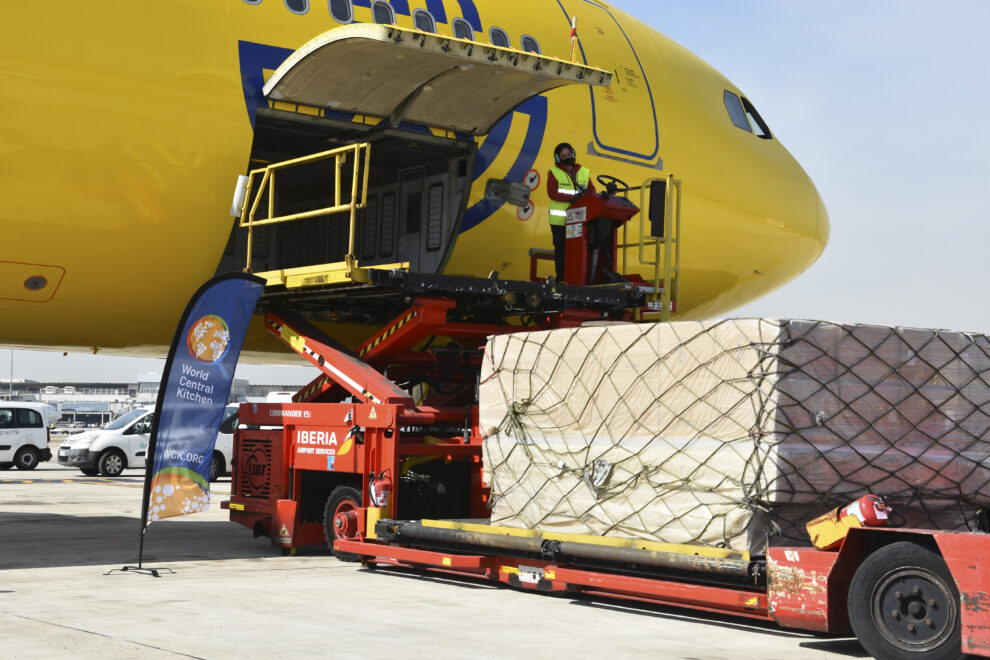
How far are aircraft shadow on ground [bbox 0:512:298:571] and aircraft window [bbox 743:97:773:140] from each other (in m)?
9.54

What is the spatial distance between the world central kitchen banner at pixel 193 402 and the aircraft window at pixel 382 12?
367 centimetres

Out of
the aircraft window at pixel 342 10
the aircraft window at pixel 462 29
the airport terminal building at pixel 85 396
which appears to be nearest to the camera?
the aircraft window at pixel 342 10

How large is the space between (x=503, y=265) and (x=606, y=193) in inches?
60.8

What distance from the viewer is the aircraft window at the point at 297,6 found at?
1249cm

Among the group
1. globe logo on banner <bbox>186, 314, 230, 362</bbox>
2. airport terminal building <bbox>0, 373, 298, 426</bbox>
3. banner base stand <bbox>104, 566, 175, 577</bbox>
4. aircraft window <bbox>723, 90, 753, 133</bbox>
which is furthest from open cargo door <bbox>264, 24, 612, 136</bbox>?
airport terminal building <bbox>0, 373, 298, 426</bbox>

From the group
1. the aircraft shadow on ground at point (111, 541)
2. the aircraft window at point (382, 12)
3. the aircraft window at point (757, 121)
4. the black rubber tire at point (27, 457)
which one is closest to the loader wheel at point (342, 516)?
the aircraft shadow on ground at point (111, 541)

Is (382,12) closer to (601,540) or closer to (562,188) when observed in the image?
(562,188)

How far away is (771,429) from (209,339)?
545 cm

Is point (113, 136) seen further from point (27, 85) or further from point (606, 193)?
point (606, 193)

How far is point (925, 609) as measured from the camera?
7055 mm

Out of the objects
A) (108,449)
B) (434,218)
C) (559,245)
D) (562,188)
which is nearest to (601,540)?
(559,245)

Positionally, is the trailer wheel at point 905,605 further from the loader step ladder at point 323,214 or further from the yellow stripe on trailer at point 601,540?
the loader step ladder at point 323,214

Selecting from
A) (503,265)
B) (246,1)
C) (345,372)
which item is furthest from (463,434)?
(246,1)

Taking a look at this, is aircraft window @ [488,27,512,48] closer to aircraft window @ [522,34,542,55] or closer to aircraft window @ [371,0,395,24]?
aircraft window @ [522,34,542,55]
